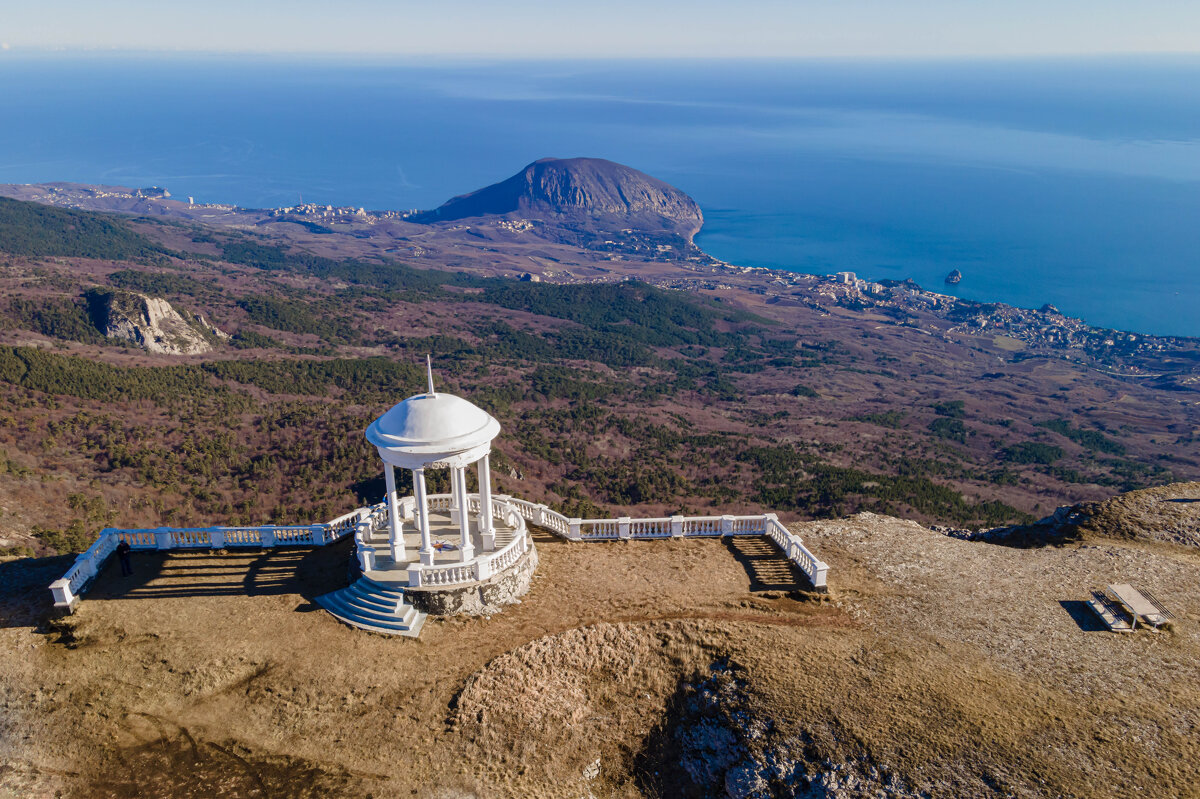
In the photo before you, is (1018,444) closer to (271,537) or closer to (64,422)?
(271,537)

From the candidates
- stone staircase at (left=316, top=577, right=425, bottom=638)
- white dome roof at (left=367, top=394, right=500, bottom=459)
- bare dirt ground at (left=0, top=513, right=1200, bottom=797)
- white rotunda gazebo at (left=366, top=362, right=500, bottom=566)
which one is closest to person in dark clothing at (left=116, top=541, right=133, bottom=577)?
bare dirt ground at (left=0, top=513, right=1200, bottom=797)

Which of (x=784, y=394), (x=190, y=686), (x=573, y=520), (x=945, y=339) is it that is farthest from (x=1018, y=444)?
(x=190, y=686)

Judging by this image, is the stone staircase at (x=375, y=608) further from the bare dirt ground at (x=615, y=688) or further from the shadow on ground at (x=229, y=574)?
the shadow on ground at (x=229, y=574)

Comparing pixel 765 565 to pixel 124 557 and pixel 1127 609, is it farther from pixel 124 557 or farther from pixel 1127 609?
pixel 124 557

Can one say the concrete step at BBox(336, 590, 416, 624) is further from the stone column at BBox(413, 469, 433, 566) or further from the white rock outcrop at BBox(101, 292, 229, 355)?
the white rock outcrop at BBox(101, 292, 229, 355)

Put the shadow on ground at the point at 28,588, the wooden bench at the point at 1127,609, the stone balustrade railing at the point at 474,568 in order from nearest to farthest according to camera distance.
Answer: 1. the wooden bench at the point at 1127,609
2. the shadow on ground at the point at 28,588
3. the stone balustrade railing at the point at 474,568

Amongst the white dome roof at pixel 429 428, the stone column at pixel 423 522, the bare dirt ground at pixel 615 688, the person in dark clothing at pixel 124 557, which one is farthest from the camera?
the person in dark clothing at pixel 124 557

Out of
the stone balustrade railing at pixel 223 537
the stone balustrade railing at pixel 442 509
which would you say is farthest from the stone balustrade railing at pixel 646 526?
the stone balustrade railing at pixel 223 537
